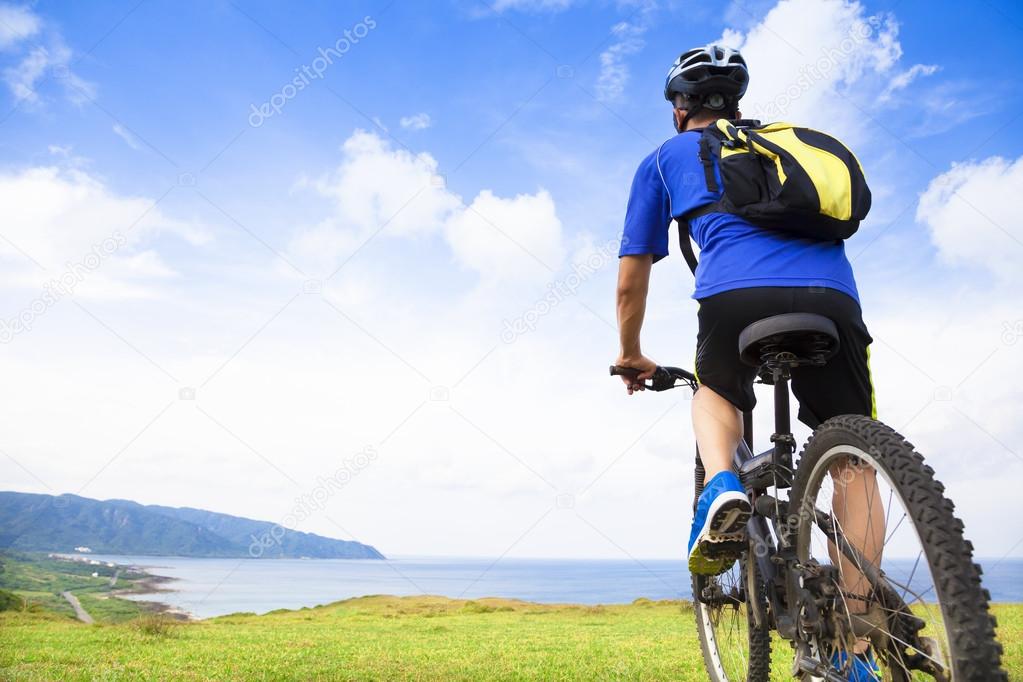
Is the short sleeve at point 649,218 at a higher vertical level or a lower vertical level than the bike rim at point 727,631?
higher

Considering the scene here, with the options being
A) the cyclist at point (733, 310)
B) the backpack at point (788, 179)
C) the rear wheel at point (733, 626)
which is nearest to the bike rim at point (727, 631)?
the rear wheel at point (733, 626)

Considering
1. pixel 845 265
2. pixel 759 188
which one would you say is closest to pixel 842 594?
pixel 845 265

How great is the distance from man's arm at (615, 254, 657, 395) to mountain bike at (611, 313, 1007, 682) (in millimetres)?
564

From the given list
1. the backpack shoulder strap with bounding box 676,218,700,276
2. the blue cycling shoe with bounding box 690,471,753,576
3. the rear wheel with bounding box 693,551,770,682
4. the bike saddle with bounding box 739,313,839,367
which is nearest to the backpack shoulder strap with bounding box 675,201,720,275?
the backpack shoulder strap with bounding box 676,218,700,276

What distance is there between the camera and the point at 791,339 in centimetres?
224

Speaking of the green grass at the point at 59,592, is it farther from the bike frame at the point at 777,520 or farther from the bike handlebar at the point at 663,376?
the bike frame at the point at 777,520

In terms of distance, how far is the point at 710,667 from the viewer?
3504 millimetres

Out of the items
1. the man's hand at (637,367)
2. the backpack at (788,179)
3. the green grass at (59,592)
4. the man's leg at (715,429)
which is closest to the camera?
the backpack at (788,179)

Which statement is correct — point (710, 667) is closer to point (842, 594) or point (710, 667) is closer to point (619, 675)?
point (619, 675)

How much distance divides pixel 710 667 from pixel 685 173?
7.66ft

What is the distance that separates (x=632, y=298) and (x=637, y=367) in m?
0.46

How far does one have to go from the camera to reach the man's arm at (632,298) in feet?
9.40

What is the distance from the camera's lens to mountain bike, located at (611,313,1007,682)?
1.67 metres

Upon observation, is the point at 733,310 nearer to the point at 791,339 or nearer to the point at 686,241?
the point at 791,339
